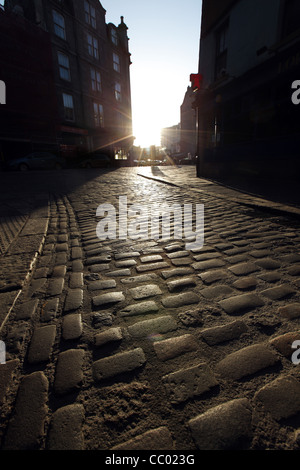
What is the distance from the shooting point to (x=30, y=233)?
3.34 meters

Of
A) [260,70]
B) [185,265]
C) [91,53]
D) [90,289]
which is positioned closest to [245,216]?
[185,265]

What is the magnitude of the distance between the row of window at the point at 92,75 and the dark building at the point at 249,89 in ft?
50.0

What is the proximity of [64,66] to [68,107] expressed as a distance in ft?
11.5

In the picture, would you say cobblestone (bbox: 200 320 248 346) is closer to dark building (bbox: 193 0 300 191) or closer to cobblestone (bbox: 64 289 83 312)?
cobblestone (bbox: 64 289 83 312)

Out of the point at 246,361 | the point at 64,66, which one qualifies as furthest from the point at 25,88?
the point at 246,361

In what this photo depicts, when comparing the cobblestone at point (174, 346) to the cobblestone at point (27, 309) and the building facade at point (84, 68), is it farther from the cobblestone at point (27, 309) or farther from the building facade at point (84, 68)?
the building facade at point (84, 68)

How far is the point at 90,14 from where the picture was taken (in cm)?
2309

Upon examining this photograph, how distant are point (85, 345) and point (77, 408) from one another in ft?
1.29

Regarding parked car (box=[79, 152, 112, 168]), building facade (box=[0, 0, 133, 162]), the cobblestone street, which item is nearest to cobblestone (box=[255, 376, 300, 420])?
the cobblestone street

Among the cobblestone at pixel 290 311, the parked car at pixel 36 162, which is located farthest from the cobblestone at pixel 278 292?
the parked car at pixel 36 162

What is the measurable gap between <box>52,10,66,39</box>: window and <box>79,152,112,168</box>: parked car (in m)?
11.8

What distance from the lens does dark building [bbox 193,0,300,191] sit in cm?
722

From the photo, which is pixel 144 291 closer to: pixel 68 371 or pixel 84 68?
pixel 68 371

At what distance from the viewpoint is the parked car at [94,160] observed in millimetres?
18578
